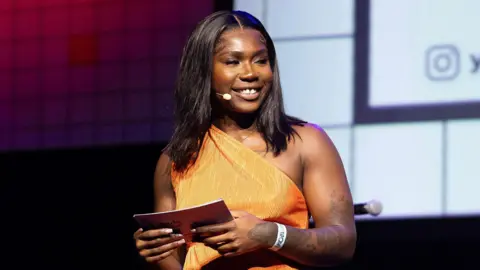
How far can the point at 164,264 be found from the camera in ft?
7.34

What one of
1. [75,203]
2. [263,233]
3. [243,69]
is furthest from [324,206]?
[75,203]

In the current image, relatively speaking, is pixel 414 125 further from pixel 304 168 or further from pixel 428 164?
pixel 304 168

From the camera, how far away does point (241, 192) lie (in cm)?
210

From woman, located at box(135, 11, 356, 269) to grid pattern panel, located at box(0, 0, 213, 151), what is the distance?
1.56 metres

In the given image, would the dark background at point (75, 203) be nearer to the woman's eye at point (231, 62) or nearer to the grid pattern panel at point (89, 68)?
the grid pattern panel at point (89, 68)

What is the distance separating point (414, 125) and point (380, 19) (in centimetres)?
37

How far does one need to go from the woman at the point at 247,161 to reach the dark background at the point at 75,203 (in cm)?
136

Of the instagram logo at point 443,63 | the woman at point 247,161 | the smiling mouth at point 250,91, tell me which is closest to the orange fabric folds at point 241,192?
the woman at point 247,161

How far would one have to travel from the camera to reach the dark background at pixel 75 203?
361 centimetres

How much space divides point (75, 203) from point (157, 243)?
1.70 metres

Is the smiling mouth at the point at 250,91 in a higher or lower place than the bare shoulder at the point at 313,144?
higher

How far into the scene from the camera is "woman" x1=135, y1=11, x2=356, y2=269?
6.82 feet

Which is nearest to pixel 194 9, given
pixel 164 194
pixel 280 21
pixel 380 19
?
pixel 280 21

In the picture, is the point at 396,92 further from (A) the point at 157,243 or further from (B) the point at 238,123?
(A) the point at 157,243
